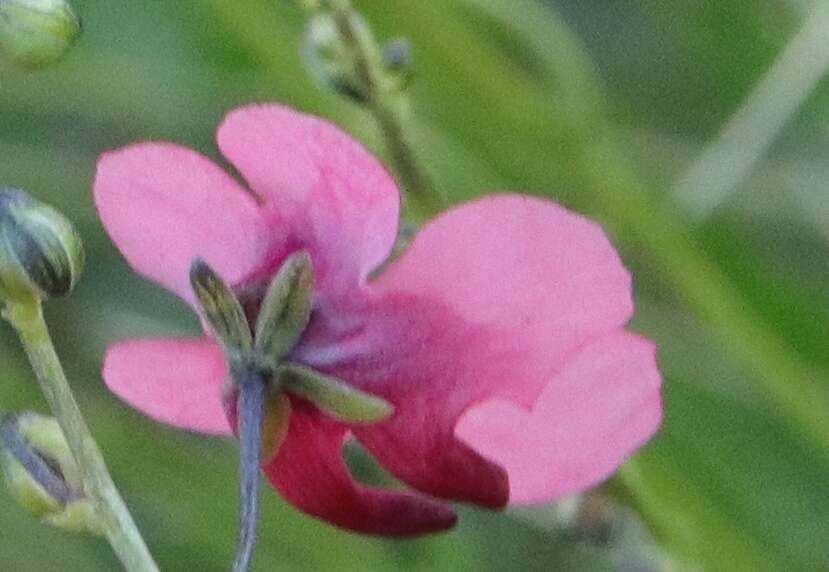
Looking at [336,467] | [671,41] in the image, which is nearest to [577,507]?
[336,467]

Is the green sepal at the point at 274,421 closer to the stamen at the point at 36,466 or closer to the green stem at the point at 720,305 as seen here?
the stamen at the point at 36,466

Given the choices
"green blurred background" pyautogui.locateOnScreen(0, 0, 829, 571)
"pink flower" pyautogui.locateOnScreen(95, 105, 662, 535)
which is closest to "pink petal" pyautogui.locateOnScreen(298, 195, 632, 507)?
"pink flower" pyautogui.locateOnScreen(95, 105, 662, 535)

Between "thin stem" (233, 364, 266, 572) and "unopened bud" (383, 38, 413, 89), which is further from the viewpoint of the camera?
"unopened bud" (383, 38, 413, 89)

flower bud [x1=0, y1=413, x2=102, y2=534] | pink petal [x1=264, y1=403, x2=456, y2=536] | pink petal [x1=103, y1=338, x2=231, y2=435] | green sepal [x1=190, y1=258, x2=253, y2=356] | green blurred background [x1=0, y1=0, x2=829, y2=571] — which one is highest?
green sepal [x1=190, y1=258, x2=253, y2=356]

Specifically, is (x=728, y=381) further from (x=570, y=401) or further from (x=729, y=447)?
(x=570, y=401)

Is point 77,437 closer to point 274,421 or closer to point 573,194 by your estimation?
point 274,421

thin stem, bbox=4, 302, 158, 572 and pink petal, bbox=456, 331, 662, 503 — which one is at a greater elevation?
pink petal, bbox=456, 331, 662, 503

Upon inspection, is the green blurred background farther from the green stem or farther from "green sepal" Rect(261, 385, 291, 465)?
"green sepal" Rect(261, 385, 291, 465)
